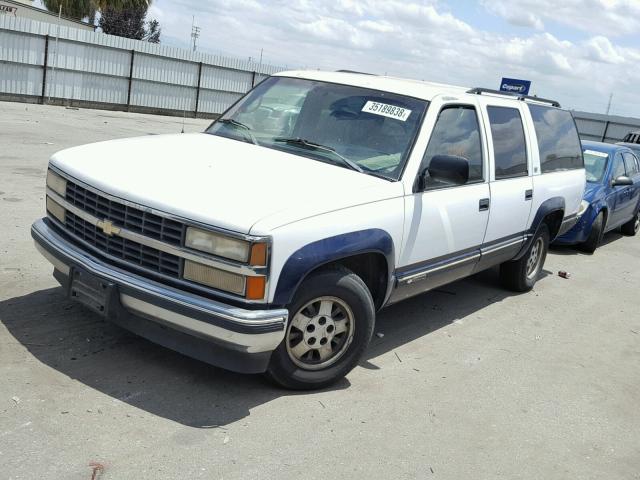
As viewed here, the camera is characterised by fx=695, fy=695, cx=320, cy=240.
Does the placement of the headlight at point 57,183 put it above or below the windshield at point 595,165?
below

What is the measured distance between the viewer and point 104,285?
3949 millimetres

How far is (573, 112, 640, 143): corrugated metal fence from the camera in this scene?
3572 cm

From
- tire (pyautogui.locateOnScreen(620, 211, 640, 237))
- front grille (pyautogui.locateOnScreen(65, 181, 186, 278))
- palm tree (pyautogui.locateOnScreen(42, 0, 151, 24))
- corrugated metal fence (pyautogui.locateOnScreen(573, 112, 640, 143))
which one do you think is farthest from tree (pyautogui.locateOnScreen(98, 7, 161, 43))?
front grille (pyautogui.locateOnScreen(65, 181, 186, 278))

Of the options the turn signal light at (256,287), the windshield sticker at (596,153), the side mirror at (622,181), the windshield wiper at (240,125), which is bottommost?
the turn signal light at (256,287)

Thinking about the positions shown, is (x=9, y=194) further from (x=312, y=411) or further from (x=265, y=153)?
(x=312, y=411)

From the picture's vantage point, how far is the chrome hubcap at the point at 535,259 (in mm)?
7329

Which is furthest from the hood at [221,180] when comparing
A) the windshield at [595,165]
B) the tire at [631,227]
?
the tire at [631,227]

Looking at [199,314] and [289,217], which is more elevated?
[289,217]

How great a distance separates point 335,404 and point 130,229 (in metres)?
1.61

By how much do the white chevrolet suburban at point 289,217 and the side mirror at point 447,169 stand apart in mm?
11

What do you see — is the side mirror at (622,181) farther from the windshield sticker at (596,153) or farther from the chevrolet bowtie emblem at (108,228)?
the chevrolet bowtie emblem at (108,228)

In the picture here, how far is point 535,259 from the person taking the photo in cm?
751

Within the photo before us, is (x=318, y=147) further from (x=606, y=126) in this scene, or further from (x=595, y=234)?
(x=606, y=126)

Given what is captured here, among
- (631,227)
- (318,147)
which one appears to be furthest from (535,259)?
(631,227)
